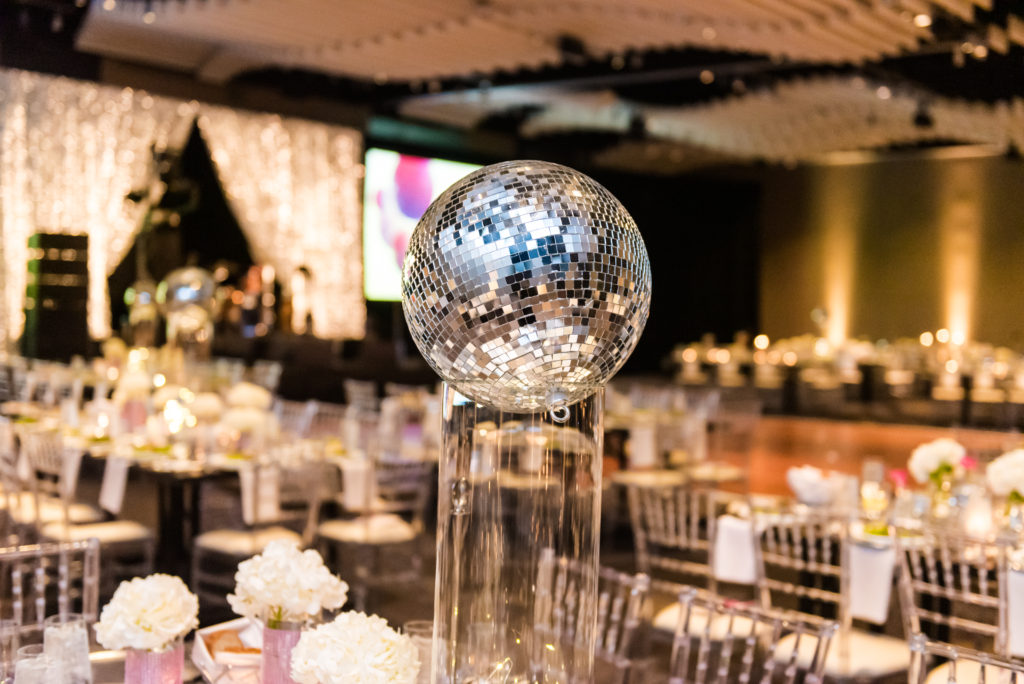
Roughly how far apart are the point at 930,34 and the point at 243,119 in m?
7.91

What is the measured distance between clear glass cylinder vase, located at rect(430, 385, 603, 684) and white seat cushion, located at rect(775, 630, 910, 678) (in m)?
1.91

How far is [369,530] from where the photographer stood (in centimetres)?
501

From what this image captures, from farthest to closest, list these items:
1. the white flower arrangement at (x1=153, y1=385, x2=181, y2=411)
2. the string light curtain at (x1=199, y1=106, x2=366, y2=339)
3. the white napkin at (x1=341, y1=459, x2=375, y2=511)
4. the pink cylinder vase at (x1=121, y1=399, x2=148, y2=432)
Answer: the string light curtain at (x1=199, y1=106, x2=366, y2=339)
the pink cylinder vase at (x1=121, y1=399, x2=148, y2=432)
the white flower arrangement at (x1=153, y1=385, x2=181, y2=411)
the white napkin at (x1=341, y1=459, x2=375, y2=511)

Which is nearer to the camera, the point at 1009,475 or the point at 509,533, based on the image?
the point at 509,533

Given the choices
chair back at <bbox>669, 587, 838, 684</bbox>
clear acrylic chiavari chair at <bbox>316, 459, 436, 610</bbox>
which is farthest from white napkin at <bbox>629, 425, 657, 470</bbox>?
chair back at <bbox>669, 587, 838, 684</bbox>

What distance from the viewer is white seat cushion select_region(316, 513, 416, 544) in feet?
16.4

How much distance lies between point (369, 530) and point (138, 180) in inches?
335

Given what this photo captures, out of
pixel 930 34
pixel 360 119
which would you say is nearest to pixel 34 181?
pixel 360 119

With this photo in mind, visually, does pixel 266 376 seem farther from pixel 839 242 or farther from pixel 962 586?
pixel 839 242

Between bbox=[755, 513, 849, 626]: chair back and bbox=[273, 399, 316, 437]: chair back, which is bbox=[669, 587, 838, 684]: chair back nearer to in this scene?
bbox=[755, 513, 849, 626]: chair back

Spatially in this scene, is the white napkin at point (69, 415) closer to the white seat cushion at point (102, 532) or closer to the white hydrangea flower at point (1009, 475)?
the white seat cushion at point (102, 532)

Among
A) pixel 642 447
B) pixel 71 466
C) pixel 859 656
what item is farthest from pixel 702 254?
pixel 859 656

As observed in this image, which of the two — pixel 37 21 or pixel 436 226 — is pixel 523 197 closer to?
pixel 436 226

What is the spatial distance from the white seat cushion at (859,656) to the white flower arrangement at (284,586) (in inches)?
76.0
